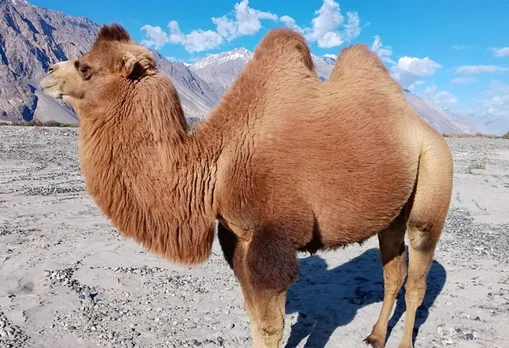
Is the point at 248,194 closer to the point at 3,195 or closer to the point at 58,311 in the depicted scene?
the point at 58,311

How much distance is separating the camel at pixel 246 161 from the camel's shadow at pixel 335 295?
130cm

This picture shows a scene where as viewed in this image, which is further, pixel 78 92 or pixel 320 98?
pixel 320 98

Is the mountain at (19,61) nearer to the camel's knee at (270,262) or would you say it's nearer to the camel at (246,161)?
the camel at (246,161)

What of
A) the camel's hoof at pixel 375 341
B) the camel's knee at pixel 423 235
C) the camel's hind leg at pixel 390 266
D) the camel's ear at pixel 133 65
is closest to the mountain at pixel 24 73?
the camel's hind leg at pixel 390 266

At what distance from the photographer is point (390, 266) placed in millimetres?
4973

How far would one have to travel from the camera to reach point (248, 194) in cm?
339

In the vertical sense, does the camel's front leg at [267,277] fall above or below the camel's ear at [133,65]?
below

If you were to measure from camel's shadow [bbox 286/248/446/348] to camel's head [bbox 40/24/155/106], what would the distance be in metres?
3.08

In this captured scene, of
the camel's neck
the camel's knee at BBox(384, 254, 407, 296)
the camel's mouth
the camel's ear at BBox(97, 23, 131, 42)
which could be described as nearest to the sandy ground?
the camel's knee at BBox(384, 254, 407, 296)

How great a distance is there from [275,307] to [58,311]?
255 cm

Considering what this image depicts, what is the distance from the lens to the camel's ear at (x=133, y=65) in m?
3.39

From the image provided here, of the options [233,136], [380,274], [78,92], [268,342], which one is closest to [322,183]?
[233,136]

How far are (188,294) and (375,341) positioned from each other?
2.25m

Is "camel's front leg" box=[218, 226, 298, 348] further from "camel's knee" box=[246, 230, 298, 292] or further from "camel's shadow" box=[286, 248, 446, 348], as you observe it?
"camel's shadow" box=[286, 248, 446, 348]
